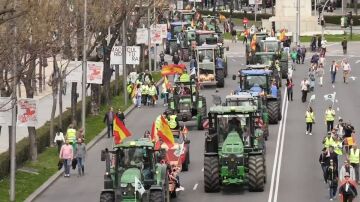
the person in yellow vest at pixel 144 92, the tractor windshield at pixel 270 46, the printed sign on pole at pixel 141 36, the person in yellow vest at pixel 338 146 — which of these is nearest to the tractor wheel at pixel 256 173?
the person in yellow vest at pixel 338 146

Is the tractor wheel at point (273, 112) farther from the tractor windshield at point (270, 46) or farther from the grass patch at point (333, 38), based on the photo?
the grass patch at point (333, 38)

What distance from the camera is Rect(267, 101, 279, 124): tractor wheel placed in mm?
60281

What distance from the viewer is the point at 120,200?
35500 mm

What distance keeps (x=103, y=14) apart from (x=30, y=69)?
14.6m

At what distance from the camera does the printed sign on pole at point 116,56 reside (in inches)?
2689

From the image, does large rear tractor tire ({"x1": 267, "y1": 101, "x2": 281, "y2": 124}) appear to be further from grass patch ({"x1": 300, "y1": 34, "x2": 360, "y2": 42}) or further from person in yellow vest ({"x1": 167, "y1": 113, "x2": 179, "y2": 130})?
grass patch ({"x1": 300, "y1": 34, "x2": 360, "y2": 42})

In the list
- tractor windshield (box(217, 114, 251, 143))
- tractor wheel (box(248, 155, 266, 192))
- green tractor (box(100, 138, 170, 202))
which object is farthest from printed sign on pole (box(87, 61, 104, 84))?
green tractor (box(100, 138, 170, 202))

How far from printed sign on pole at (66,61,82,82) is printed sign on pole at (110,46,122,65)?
12579 mm

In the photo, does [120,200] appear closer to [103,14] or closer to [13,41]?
[13,41]

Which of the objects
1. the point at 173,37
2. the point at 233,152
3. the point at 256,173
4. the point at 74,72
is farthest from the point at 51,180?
the point at 173,37

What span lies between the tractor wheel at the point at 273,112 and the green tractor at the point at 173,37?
40.0 m

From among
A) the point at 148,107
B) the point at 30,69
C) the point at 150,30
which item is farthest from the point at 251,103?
the point at 150,30

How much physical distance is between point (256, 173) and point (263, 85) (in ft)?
65.9

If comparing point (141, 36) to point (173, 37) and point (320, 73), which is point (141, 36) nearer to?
point (320, 73)
